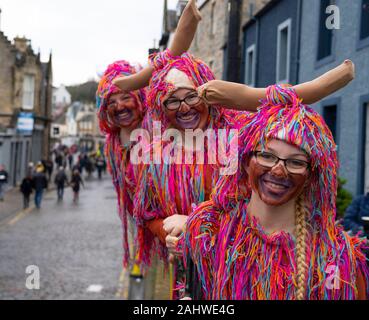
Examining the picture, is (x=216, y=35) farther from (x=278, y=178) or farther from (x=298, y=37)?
(x=278, y=178)

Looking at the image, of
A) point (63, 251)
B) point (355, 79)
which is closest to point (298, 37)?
point (355, 79)

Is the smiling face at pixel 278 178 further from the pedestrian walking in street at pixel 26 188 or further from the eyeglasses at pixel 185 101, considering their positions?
the pedestrian walking in street at pixel 26 188

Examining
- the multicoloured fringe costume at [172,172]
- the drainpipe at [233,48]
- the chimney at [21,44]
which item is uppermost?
the chimney at [21,44]

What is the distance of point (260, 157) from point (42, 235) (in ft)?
41.7

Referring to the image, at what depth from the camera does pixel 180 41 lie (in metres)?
2.64

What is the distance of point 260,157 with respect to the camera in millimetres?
2150

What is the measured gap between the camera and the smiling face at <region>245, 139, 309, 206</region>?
2098 millimetres

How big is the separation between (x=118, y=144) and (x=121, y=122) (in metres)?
0.16

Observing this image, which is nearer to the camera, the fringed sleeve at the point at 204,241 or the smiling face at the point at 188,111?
the fringed sleeve at the point at 204,241

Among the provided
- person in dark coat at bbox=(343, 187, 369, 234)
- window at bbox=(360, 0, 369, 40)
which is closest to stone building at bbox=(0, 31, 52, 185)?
window at bbox=(360, 0, 369, 40)

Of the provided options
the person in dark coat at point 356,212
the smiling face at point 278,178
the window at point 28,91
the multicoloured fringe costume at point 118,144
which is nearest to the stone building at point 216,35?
the person in dark coat at point 356,212

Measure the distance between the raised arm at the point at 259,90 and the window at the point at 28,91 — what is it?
26.1m

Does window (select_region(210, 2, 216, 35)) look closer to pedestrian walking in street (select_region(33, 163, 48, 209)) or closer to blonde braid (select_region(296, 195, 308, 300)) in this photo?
pedestrian walking in street (select_region(33, 163, 48, 209))

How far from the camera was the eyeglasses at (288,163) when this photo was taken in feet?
6.89
